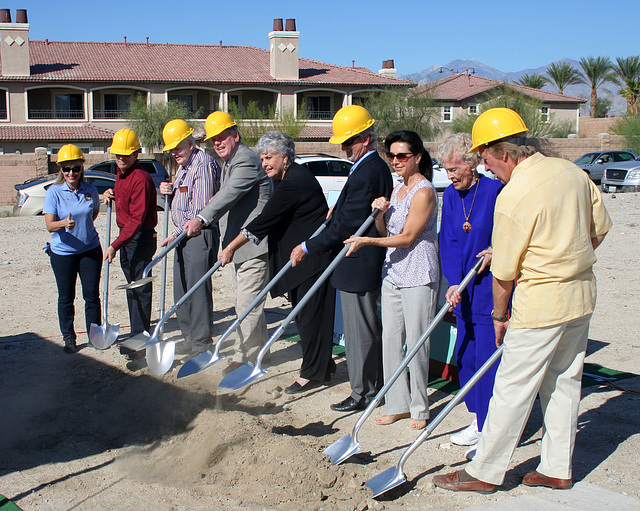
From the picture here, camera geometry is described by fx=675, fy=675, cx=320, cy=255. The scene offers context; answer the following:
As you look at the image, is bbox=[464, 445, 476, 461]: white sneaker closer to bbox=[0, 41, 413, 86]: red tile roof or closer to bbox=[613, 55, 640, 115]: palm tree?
bbox=[0, 41, 413, 86]: red tile roof

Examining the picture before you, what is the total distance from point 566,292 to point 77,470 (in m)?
2.98

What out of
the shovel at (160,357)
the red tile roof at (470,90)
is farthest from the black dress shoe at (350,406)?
the red tile roof at (470,90)

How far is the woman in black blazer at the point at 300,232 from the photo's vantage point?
17.5 ft

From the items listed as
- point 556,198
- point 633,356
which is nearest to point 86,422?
point 556,198

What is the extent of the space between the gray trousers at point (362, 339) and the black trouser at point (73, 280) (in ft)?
9.32

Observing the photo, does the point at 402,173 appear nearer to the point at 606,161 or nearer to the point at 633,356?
the point at 633,356

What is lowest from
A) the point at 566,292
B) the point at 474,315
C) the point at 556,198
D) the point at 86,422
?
the point at 86,422

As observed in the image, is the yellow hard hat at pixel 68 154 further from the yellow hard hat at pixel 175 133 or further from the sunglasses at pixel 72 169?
the yellow hard hat at pixel 175 133

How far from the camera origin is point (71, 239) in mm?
6434

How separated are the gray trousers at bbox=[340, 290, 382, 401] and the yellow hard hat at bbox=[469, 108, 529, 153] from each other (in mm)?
1718

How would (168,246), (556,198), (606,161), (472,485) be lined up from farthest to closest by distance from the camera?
(606,161)
(168,246)
(472,485)
(556,198)

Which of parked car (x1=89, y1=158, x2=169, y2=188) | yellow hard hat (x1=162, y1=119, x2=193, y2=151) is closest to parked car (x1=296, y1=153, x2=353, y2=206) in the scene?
parked car (x1=89, y1=158, x2=169, y2=188)

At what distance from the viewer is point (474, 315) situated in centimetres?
418

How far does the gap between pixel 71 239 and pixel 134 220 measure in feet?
2.23
